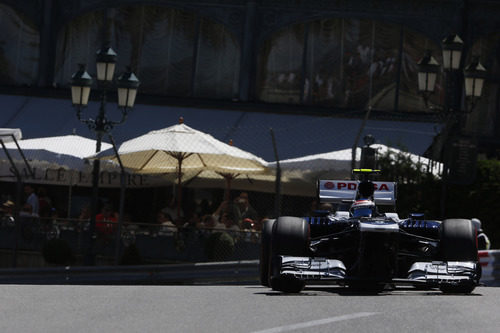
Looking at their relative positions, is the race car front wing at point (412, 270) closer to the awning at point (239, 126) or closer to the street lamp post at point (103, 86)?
the street lamp post at point (103, 86)

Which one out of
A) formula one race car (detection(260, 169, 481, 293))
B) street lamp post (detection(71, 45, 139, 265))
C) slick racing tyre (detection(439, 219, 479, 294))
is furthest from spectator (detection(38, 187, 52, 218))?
slick racing tyre (detection(439, 219, 479, 294))

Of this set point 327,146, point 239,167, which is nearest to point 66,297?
point 239,167

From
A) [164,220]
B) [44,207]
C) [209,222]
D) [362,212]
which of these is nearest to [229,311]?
[362,212]

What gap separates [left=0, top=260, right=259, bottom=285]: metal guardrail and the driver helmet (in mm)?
5121

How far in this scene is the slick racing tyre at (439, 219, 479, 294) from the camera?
12.1m

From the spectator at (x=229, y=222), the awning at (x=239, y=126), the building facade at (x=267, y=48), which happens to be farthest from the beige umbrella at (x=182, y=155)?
the building facade at (x=267, y=48)

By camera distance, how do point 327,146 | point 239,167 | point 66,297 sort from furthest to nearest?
point 327,146
point 239,167
point 66,297

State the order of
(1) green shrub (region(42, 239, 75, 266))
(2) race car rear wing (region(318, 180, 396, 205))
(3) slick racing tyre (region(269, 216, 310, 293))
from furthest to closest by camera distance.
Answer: (1) green shrub (region(42, 239, 75, 266)) → (2) race car rear wing (region(318, 180, 396, 205)) → (3) slick racing tyre (region(269, 216, 310, 293))

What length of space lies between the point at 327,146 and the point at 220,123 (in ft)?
11.1

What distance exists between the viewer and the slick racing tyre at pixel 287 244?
12031 mm

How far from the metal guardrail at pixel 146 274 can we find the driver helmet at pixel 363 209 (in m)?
5.12

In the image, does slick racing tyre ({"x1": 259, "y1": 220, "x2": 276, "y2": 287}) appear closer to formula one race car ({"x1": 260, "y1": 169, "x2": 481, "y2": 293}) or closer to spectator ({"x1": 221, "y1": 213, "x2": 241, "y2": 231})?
formula one race car ({"x1": 260, "y1": 169, "x2": 481, "y2": 293})

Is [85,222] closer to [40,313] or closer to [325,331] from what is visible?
[40,313]

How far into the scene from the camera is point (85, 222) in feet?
66.1
